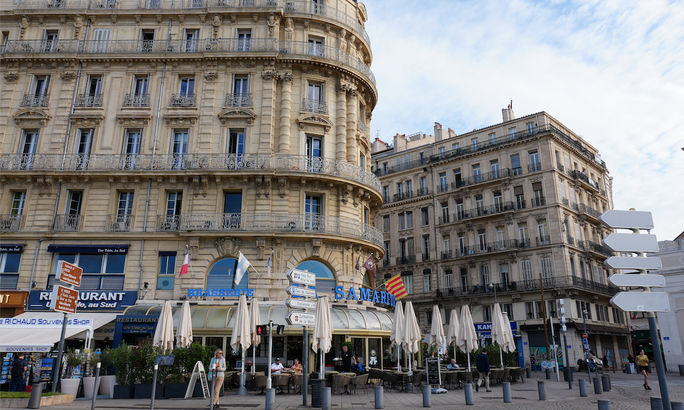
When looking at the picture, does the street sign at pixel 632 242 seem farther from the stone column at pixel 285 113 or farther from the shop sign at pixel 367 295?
the stone column at pixel 285 113

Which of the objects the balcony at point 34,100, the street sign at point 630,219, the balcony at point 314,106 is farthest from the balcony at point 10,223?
the street sign at point 630,219

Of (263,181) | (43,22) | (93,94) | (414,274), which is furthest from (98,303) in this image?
(414,274)

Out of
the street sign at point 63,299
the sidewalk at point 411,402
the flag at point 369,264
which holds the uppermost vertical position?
the flag at point 369,264

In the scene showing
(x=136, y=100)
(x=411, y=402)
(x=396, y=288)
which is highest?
(x=136, y=100)

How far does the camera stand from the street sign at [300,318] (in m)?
12.1

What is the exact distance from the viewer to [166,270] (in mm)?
23578

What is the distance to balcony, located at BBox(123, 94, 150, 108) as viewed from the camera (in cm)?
2630

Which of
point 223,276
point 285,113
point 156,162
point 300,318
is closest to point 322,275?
point 223,276

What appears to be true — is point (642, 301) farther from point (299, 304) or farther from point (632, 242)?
point (299, 304)

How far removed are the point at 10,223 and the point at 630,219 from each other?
87.9ft

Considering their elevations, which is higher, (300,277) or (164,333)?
(300,277)

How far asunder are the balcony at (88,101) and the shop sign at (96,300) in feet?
32.8

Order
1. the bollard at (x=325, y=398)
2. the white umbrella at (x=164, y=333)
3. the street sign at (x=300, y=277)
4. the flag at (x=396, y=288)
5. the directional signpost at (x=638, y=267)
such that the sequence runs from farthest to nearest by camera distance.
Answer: the flag at (x=396, y=288) → the white umbrella at (x=164, y=333) → the street sign at (x=300, y=277) → the bollard at (x=325, y=398) → the directional signpost at (x=638, y=267)

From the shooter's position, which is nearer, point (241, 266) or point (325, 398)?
point (325, 398)
